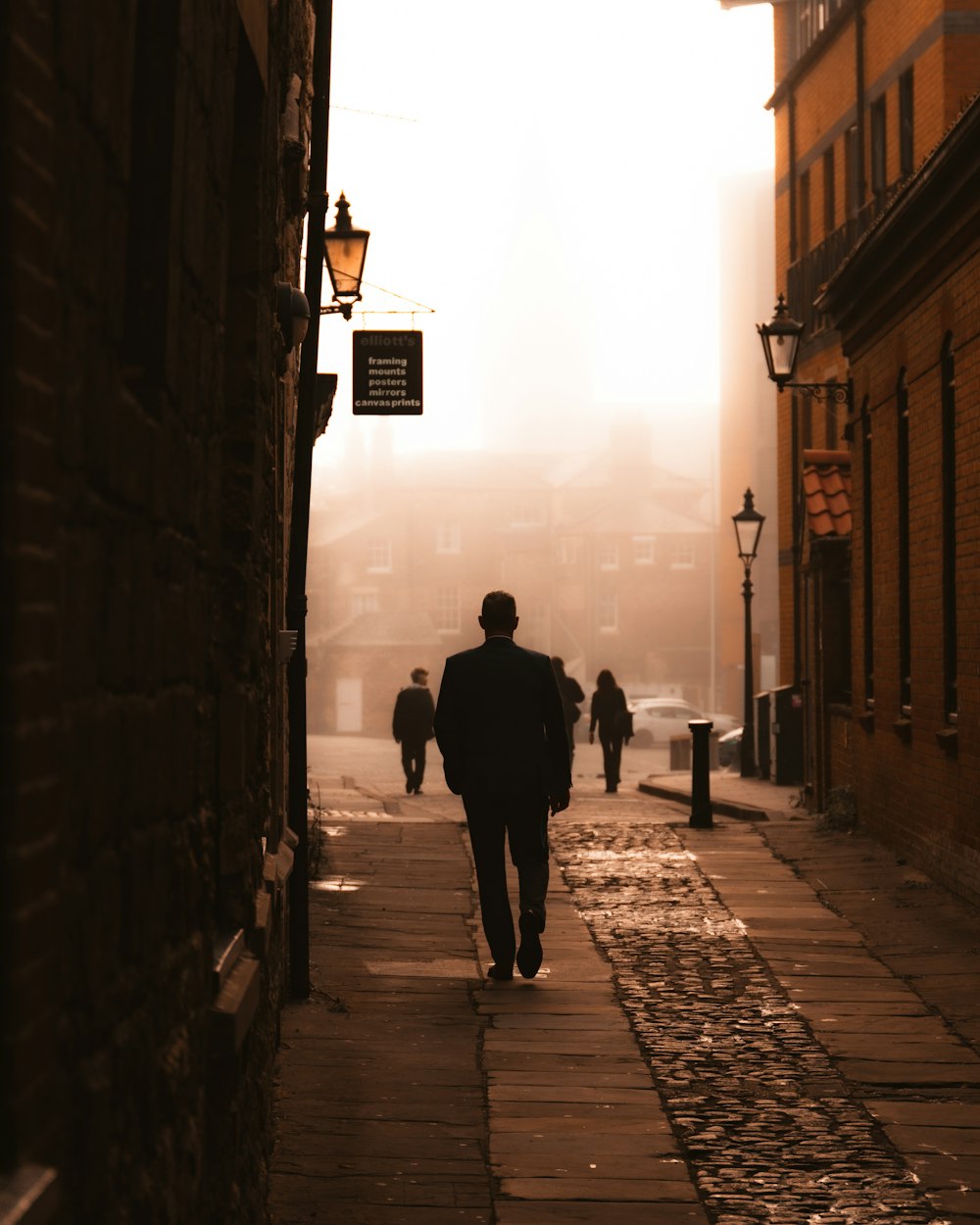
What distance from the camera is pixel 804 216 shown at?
24953 mm

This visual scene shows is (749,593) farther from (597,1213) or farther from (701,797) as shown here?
(597,1213)

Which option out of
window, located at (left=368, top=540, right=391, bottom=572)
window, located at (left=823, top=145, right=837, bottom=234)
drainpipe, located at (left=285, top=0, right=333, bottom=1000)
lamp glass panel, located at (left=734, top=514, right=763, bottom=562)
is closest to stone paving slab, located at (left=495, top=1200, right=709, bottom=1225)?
drainpipe, located at (left=285, top=0, right=333, bottom=1000)

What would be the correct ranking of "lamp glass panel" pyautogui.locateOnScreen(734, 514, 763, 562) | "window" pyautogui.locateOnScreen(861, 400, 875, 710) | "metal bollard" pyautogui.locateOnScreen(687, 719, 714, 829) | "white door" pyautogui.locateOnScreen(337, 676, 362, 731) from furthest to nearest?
1. "white door" pyautogui.locateOnScreen(337, 676, 362, 731)
2. "lamp glass panel" pyautogui.locateOnScreen(734, 514, 763, 562)
3. "metal bollard" pyautogui.locateOnScreen(687, 719, 714, 829)
4. "window" pyautogui.locateOnScreen(861, 400, 875, 710)

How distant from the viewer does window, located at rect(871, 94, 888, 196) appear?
21203 millimetres

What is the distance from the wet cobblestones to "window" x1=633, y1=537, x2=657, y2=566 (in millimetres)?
61698

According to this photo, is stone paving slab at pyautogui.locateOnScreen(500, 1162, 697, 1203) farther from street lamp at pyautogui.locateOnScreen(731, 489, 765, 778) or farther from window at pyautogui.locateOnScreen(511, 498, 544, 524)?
window at pyautogui.locateOnScreen(511, 498, 544, 524)

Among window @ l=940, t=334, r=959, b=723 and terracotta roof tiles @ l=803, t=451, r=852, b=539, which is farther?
terracotta roof tiles @ l=803, t=451, r=852, b=539

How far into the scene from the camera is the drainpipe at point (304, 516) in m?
7.68

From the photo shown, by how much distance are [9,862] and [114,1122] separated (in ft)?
Result: 2.65

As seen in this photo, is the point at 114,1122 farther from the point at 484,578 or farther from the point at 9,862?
the point at 484,578

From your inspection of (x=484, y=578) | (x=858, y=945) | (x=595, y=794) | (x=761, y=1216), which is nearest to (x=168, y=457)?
(x=761, y=1216)

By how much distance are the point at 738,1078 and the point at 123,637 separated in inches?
169

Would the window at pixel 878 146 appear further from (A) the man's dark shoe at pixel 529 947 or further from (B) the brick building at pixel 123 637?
(B) the brick building at pixel 123 637

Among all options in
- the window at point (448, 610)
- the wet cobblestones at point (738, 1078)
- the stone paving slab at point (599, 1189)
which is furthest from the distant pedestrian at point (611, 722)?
→ the window at point (448, 610)
